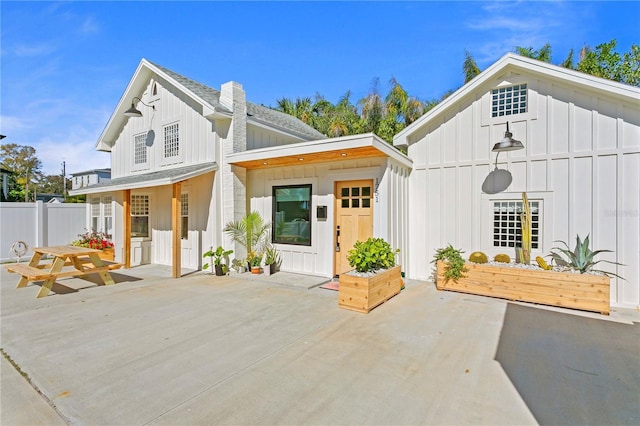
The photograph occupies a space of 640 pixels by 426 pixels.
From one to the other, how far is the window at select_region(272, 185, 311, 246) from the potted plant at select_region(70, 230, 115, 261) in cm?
689

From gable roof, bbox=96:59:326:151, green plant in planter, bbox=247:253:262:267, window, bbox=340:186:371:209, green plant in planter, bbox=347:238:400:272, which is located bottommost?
green plant in planter, bbox=247:253:262:267

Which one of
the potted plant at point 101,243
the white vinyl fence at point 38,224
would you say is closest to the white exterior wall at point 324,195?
the potted plant at point 101,243


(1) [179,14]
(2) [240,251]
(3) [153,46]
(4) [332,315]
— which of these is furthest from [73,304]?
(3) [153,46]

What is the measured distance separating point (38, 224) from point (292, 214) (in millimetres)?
11163

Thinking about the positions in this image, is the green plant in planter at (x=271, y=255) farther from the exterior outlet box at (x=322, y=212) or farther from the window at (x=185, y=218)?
the window at (x=185, y=218)

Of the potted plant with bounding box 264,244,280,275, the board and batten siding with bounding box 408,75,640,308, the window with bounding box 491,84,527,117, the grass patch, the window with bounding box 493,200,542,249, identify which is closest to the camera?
the grass patch

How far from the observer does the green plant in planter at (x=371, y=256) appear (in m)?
5.59

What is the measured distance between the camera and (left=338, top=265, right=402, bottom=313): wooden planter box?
202 inches

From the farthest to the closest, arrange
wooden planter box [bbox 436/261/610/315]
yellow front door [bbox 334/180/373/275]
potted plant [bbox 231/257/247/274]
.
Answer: potted plant [bbox 231/257/247/274] < yellow front door [bbox 334/180/373/275] < wooden planter box [bbox 436/261/610/315]

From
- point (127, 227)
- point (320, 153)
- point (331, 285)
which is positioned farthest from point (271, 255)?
point (127, 227)

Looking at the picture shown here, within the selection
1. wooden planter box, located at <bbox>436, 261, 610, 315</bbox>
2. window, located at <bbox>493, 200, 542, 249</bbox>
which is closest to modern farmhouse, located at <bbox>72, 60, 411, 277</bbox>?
wooden planter box, located at <bbox>436, 261, 610, 315</bbox>

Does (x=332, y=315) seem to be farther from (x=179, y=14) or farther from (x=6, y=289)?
(x=179, y=14)

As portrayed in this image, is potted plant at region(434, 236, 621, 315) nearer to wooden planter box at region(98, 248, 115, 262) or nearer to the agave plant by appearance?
the agave plant

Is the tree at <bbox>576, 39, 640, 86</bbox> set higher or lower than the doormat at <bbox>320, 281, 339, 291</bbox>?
higher
